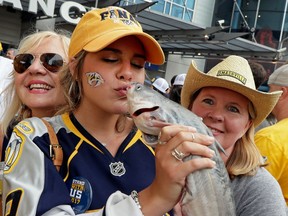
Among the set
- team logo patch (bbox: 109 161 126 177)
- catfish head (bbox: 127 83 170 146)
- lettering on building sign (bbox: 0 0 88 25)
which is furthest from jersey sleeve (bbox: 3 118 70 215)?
lettering on building sign (bbox: 0 0 88 25)

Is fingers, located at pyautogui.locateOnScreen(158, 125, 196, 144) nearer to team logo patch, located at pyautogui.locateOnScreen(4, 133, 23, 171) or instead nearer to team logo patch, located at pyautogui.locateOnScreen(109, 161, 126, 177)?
team logo patch, located at pyautogui.locateOnScreen(109, 161, 126, 177)

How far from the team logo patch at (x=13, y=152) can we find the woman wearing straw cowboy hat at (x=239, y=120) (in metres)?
0.96

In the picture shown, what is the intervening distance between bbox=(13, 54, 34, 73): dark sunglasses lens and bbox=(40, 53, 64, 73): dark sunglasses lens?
3.1 inches

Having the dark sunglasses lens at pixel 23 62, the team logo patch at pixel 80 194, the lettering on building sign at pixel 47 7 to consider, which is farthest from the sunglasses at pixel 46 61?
the lettering on building sign at pixel 47 7

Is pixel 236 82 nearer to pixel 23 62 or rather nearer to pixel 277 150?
pixel 277 150

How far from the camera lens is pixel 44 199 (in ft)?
4.46

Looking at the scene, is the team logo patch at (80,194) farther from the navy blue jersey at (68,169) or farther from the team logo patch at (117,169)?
the team logo patch at (117,169)

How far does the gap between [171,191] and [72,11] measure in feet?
38.6

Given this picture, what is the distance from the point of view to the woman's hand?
128 centimetres

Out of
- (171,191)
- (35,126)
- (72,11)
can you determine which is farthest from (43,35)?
(72,11)

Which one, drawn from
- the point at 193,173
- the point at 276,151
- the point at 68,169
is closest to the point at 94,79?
the point at 68,169

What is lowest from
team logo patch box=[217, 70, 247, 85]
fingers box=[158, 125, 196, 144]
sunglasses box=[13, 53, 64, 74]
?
fingers box=[158, 125, 196, 144]

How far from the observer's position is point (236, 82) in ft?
6.57

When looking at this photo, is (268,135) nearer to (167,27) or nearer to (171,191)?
(171,191)
